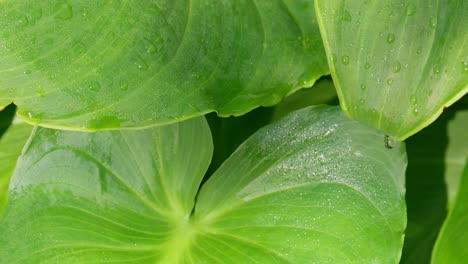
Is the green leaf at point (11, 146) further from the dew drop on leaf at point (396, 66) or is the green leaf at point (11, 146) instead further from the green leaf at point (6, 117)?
the dew drop on leaf at point (396, 66)

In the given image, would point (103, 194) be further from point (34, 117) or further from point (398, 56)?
point (398, 56)

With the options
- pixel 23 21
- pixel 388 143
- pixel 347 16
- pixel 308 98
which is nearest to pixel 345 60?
pixel 347 16

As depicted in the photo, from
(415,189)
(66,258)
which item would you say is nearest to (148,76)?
(66,258)

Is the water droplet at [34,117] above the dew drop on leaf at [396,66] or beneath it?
above

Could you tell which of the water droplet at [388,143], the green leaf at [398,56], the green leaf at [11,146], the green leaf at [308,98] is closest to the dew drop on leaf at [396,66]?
the green leaf at [398,56]

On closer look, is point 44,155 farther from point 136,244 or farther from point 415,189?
point 415,189
